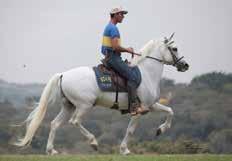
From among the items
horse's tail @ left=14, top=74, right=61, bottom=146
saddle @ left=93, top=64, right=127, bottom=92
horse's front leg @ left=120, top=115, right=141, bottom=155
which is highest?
saddle @ left=93, top=64, right=127, bottom=92

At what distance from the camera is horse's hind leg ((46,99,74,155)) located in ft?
71.9

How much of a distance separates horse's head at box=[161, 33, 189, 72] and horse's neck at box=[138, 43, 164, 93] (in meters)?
0.18

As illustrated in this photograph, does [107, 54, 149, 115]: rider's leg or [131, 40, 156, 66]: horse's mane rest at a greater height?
[131, 40, 156, 66]: horse's mane

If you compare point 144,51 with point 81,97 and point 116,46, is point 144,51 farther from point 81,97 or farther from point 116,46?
point 81,97

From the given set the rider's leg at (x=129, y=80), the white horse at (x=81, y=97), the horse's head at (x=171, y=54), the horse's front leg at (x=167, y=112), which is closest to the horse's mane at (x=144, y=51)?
the white horse at (x=81, y=97)

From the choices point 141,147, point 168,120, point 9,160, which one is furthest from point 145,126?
point 9,160

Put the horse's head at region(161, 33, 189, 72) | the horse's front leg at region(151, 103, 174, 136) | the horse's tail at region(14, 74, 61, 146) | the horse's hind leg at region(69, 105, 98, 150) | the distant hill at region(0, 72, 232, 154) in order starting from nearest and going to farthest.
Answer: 1. the horse's hind leg at region(69, 105, 98, 150)
2. the horse's tail at region(14, 74, 61, 146)
3. the horse's front leg at region(151, 103, 174, 136)
4. the horse's head at region(161, 33, 189, 72)
5. the distant hill at region(0, 72, 232, 154)

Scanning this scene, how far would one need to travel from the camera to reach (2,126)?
41.8 meters

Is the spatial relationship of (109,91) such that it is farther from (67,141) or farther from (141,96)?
(67,141)

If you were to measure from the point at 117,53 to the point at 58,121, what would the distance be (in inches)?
74.7

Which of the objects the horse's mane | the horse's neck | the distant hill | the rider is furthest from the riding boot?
the distant hill

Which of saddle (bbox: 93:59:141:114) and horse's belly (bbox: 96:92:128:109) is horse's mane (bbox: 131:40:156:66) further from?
horse's belly (bbox: 96:92:128:109)

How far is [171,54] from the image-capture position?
2386 centimetres

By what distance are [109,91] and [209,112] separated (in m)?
31.7
